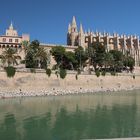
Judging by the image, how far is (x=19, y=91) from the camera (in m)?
50.4

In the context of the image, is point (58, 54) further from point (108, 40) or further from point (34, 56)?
point (108, 40)

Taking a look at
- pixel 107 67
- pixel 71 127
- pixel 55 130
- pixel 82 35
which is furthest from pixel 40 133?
pixel 82 35

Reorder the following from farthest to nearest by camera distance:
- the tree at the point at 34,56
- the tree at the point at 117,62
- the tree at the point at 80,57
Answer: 1. the tree at the point at 117,62
2. the tree at the point at 80,57
3. the tree at the point at 34,56

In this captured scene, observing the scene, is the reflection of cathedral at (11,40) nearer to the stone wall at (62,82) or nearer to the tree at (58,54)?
the tree at (58,54)

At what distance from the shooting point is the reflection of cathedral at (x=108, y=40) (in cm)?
10681

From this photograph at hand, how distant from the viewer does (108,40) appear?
110 m

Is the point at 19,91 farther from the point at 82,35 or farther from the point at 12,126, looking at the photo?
the point at 82,35

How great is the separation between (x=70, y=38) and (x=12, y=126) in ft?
303

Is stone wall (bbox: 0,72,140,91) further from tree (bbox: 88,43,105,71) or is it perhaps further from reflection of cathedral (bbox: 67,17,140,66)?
reflection of cathedral (bbox: 67,17,140,66)

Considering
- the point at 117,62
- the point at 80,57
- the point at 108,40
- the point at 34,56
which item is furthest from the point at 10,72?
the point at 108,40

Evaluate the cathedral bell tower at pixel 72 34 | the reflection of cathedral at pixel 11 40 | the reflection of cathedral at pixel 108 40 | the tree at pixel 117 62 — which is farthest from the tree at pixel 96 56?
the cathedral bell tower at pixel 72 34

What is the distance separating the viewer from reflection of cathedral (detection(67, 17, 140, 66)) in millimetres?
106812

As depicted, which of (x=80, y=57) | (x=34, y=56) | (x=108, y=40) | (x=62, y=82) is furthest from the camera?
(x=108, y=40)

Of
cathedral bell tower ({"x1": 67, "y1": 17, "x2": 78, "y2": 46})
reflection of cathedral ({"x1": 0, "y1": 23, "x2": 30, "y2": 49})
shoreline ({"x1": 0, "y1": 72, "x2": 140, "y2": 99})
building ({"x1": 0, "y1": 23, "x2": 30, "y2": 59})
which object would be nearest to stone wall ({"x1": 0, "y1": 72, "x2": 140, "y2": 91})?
shoreline ({"x1": 0, "y1": 72, "x2": 140, "y2": 99})
